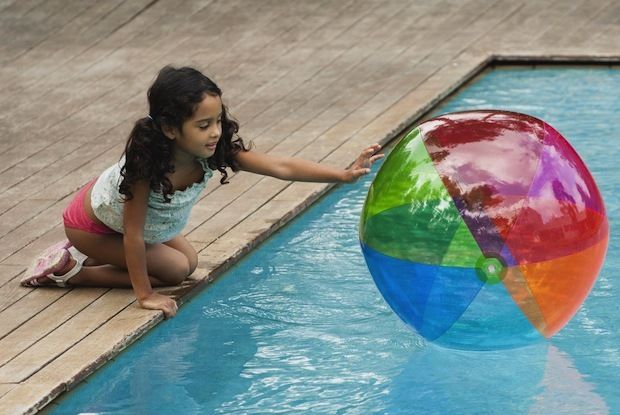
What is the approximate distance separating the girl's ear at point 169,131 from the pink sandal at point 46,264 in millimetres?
811

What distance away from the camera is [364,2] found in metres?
10.8

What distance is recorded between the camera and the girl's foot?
217 inches

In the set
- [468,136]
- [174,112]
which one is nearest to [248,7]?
[174,112]

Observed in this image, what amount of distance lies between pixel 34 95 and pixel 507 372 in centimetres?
512

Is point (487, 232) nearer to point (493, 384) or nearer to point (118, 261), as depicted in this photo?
point (493, 384)

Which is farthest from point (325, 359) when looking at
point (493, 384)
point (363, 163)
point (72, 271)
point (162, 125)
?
point (72, 271)

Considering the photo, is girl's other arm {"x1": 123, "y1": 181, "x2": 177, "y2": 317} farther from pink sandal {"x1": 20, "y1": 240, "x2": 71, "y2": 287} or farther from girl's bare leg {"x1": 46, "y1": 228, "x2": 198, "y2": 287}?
pink sandal {"x1": 20, "y1": 240, "x2": 71, "y2": 287}

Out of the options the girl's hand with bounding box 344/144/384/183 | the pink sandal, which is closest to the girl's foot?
the pink sandal

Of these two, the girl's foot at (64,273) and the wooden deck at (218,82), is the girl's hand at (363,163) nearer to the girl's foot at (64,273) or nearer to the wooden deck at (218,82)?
the wooden deck at (218,82)

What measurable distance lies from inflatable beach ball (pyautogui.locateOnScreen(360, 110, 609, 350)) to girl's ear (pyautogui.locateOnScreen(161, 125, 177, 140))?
0.97 m

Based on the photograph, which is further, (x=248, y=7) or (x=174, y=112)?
(x=248, y=7)

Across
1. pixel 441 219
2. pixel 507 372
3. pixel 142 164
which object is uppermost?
pixel 142 164

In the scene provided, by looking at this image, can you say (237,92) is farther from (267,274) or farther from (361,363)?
(361,363)

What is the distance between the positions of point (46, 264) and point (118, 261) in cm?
32
